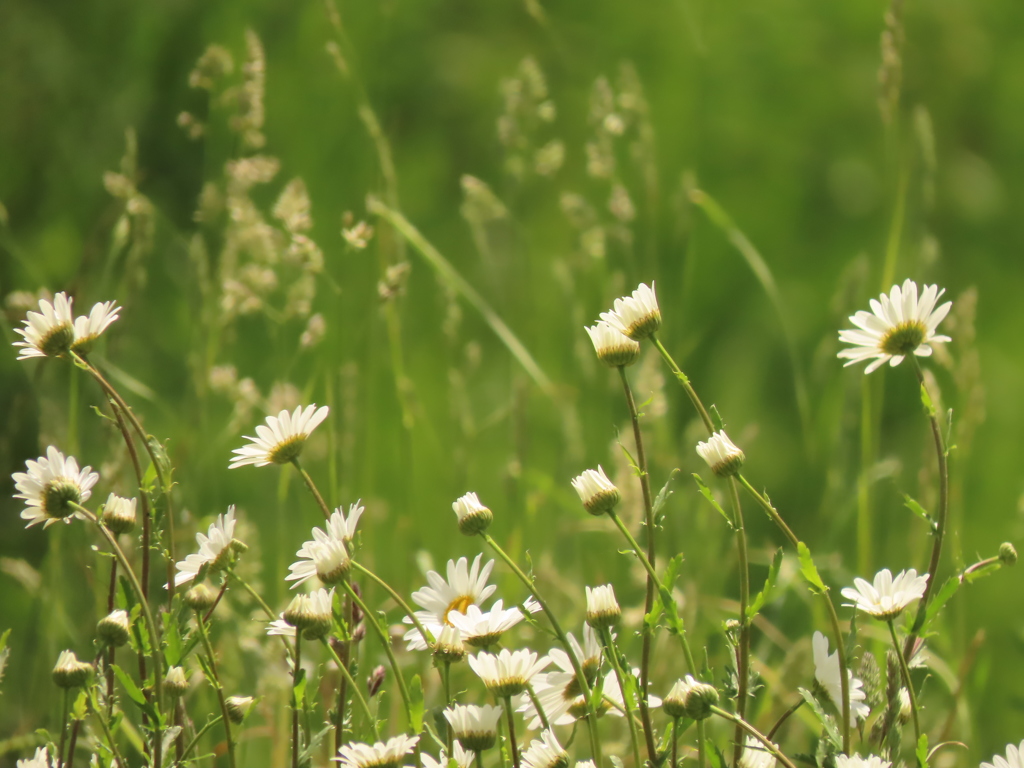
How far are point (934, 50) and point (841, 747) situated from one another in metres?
3.17

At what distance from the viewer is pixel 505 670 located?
0.67 meters

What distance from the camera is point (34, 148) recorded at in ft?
7.79

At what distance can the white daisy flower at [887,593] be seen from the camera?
0.68 metres

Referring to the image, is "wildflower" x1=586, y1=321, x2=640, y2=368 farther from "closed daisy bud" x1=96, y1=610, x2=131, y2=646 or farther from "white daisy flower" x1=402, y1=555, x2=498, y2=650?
"closed daisy bud" x1=96, y1=610, x2=131, y2=646

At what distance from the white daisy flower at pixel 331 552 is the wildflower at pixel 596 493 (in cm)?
14

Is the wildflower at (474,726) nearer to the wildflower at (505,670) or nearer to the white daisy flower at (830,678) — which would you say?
the wildflower at (505,670)

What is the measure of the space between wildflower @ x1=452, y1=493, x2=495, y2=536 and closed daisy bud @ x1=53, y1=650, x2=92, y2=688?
252 mm

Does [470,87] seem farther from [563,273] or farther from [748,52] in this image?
[563,273]

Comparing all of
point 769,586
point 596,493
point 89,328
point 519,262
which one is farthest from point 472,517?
point 519,262

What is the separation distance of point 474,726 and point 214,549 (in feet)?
0.66

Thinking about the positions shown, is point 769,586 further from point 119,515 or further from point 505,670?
point 119,515

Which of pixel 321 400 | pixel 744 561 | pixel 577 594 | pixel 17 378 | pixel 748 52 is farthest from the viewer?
pixel 748 52

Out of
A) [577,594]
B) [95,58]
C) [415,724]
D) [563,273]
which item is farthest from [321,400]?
[415,724]

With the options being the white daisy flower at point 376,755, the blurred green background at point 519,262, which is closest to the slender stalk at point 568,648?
the white daisy flower at point 376,755
